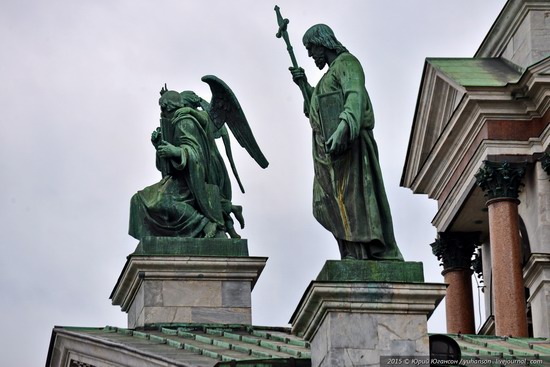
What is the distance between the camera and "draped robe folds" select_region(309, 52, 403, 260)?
126ft

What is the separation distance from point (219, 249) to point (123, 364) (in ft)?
14.8

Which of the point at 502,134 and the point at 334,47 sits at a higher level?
the point at 502,134

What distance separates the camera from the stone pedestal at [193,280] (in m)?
46.6

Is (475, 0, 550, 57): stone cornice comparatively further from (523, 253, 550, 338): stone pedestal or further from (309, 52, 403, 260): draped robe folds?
(309, 52, 403, 260): draped robe folds

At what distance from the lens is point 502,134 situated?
6003cm

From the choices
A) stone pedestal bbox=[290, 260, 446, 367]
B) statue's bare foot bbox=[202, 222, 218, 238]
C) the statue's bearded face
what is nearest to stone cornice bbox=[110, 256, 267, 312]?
statue's bare foot bbox=[202, 222, 218, 238]

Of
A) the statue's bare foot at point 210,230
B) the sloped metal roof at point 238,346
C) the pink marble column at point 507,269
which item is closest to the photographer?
the sloped metal roof at point 238,346

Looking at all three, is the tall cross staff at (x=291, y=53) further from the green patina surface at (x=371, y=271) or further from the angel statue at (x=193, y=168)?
the angel statue at (x=193, y=168)

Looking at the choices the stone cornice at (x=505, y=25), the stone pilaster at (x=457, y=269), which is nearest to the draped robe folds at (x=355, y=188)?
the stone cornice at (x=505, y=25)

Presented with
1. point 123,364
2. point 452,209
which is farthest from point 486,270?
point 123,364

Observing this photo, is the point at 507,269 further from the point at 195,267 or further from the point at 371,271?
the point at 371,271

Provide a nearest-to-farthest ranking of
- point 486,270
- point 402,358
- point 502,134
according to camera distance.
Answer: point 402,358
point 502,134
point 486,270

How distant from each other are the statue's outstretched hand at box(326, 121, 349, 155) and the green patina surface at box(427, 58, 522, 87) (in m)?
21.3

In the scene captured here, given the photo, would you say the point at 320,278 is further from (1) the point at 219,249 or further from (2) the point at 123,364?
(1) the point at 219,249
